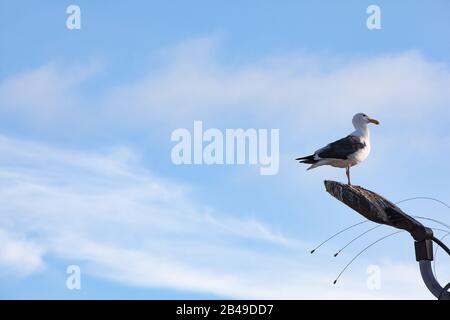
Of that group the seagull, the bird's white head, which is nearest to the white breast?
the seagull

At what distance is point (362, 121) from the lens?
75.6ft

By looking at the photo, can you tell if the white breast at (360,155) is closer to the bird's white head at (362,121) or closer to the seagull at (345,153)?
the seagull at (345,153)

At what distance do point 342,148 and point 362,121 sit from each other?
155 cm

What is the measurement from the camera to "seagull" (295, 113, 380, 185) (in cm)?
2161

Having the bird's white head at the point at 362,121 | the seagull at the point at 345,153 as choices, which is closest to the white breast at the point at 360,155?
the seagull at the point at 345,153

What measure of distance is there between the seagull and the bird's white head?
15 centimetres

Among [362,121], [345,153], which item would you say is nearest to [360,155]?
[345,153]

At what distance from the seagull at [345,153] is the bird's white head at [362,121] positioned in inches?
6.0

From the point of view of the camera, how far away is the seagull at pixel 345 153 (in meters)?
21.6

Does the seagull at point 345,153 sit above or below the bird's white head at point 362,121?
below

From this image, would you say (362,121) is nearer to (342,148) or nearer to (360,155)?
(360,155)

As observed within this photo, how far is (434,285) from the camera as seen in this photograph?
1727cm

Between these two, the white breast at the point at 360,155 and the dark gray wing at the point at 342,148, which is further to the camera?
the white breast at the point at 360,155
